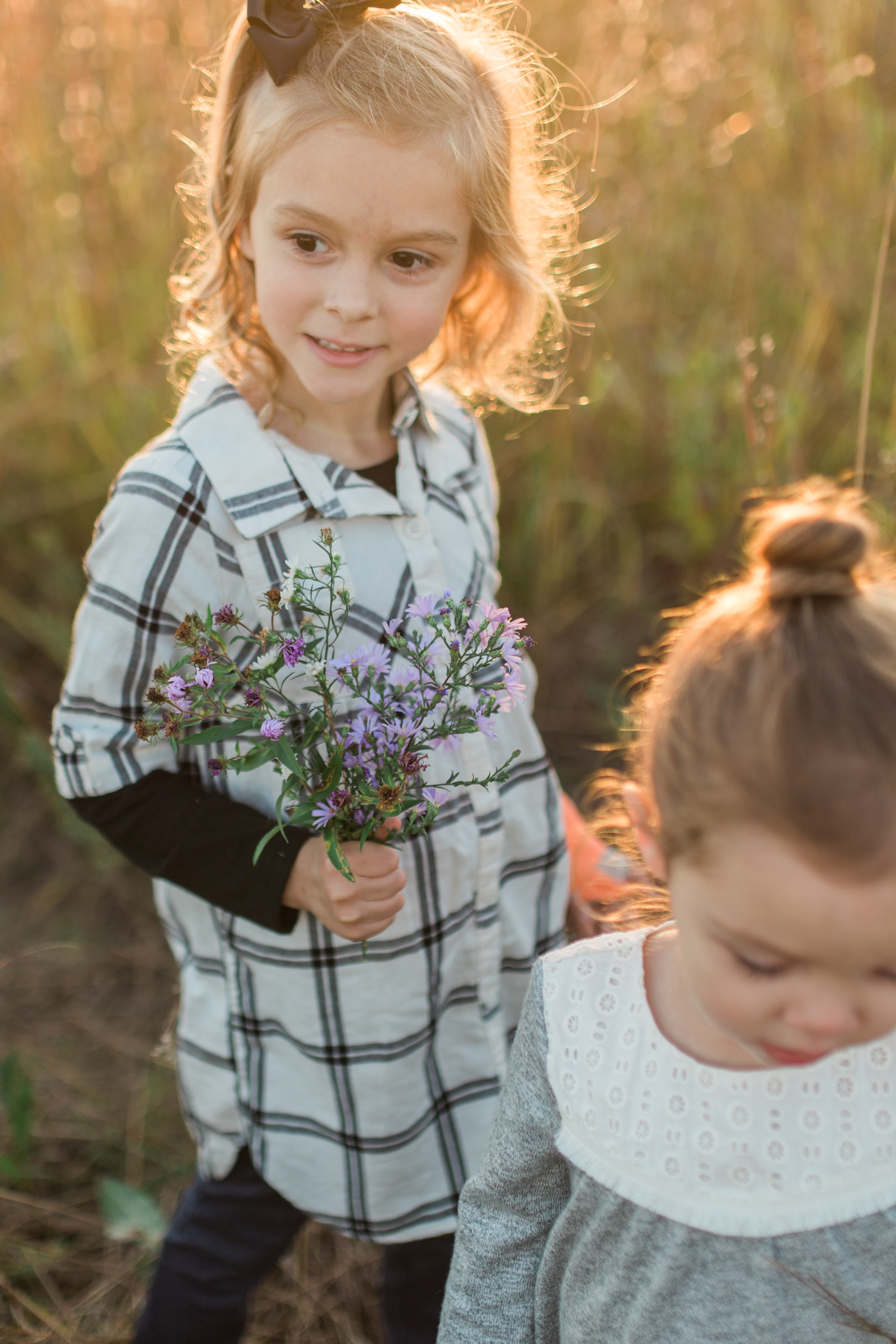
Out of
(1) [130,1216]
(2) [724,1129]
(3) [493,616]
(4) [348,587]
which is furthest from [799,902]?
(1) [130,1216]

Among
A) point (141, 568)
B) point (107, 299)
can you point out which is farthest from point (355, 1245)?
point (107, 299)

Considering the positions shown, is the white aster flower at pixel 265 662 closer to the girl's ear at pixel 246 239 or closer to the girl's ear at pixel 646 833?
the girl's ear at pixel 646 833

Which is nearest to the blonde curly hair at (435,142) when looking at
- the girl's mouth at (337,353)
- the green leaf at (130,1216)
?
the girl's mouth at (337,353)

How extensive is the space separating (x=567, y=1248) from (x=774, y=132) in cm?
261

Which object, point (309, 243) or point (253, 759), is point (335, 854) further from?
point (309, 243)

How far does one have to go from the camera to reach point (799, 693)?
0.67 metres

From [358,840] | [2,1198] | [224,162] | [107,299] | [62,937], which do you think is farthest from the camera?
[107,299]

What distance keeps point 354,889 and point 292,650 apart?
282 millimetres

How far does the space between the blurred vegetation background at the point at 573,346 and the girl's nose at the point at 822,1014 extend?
55.7 inches

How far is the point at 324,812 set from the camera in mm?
888

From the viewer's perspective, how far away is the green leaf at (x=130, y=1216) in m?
1.66

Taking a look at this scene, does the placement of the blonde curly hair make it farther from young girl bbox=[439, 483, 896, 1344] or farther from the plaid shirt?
young girl bbox=[439, 483, 896, 1344]

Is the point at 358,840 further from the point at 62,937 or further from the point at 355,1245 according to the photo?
the point at 62,937

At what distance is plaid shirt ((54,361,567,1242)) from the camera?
111 centimetres
